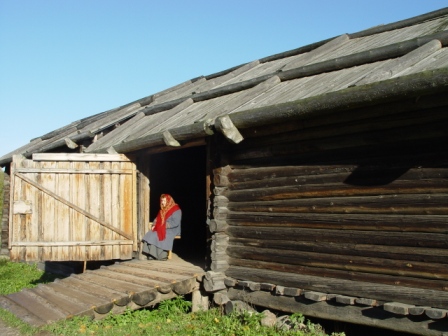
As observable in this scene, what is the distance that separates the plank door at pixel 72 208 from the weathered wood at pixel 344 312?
2.41 m

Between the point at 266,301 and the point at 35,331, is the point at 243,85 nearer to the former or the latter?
the point at 266,301

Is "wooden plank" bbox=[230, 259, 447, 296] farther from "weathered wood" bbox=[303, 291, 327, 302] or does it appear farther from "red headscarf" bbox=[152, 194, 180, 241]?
"red headscarf" bbox=[152, 194, 180, 241]

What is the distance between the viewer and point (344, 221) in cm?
586

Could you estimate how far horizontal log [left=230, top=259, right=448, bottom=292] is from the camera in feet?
16.7

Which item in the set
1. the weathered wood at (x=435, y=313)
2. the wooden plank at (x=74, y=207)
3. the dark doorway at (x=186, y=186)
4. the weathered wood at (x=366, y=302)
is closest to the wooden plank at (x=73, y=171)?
the wooden plank at (x=74, y=207)

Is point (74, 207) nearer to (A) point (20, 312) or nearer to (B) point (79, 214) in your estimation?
(B) point (79, 214)

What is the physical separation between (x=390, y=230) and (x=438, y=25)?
11.5 feet

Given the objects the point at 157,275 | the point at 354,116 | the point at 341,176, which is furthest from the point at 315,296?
the point at 157,275

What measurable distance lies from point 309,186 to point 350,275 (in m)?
1.08

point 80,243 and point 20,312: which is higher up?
point 80,243

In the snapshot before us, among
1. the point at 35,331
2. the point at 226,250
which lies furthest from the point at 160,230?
the point at 35,331

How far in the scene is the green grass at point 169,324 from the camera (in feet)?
19.4

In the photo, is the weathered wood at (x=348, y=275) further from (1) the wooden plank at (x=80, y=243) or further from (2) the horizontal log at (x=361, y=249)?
(1) the wooden plank at (x=80, y=243)

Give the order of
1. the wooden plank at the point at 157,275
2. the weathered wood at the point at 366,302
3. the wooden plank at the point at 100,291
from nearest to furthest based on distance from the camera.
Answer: the weathered wood at the point at 366,302 → the wooden plank at the point at 100,291 → the wooden plank at the point at 157,275
